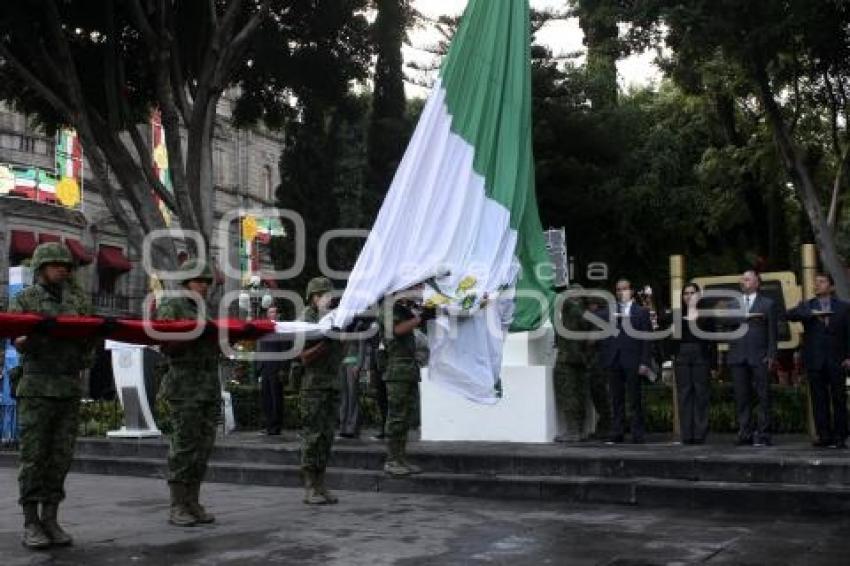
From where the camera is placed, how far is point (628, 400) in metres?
11.7

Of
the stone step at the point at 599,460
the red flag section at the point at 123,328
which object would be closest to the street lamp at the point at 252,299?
the stone step at the point at 599,460

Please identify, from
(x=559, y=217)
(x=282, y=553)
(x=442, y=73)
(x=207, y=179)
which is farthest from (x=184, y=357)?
(x=559, y=217)

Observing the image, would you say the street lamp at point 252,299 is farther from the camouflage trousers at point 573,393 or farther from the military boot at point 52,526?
the military boot at point 52,526

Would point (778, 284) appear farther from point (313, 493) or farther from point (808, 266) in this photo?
point (313, 493)

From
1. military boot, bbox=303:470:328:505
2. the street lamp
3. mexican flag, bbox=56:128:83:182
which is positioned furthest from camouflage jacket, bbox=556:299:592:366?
mexican flag, bbox=56:128:83:182

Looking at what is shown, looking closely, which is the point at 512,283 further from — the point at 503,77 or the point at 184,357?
the point at 184,357

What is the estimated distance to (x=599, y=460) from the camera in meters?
9.23

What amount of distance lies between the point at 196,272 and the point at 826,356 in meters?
6.27

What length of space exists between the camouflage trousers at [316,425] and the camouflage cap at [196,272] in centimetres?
136

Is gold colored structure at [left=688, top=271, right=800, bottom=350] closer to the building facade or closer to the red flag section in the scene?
the red flag section

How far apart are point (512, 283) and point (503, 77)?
2.29 m

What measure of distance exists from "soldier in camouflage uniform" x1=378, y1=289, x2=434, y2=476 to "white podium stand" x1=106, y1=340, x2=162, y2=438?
5.40m

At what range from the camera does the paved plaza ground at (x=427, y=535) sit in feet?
20.8

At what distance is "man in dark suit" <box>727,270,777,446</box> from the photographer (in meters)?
10.4
